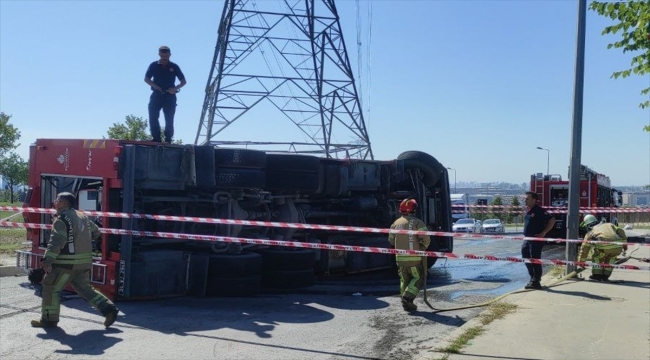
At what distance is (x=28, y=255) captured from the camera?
1026 cm

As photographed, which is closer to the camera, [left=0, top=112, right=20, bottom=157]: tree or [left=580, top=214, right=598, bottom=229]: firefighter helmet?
[left=580, top=214, right=598, bottom=229]: firefighter helmet

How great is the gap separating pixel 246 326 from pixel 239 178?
2.71 m

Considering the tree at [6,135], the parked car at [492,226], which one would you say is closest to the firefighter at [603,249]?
the parked car at [492,226]

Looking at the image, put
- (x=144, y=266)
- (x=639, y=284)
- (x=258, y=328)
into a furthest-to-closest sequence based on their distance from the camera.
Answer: (x=639, y=284) < (x=144, y=266) < (x=258, y=328)

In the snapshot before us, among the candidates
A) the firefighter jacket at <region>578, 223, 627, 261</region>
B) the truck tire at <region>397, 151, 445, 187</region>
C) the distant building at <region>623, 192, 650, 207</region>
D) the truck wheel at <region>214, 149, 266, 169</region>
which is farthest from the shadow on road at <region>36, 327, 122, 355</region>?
the distant building at <region>623, 192, 650, 207</region>

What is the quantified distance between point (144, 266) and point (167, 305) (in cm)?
61

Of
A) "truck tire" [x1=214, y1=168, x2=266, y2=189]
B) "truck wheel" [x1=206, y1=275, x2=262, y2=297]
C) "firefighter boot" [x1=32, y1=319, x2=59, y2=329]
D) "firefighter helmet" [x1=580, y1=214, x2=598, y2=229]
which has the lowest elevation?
"firefighter boot" [x1=32, y1=319, x2=59, y2=329]

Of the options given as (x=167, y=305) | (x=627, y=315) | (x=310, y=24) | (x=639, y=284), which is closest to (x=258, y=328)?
(x=167, y=305)

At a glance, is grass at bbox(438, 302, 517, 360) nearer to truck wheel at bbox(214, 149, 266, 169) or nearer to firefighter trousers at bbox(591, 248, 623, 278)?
firefighter trousers at bbox(591, 248, 623, 278)

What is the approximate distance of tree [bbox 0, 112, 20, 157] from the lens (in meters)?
41.0

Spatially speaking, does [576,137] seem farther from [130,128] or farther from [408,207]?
[130,128]

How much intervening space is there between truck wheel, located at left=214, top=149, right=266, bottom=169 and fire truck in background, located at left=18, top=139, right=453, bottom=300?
14 mm

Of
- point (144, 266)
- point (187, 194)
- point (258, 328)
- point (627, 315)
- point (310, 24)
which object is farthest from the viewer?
point (310, 24)

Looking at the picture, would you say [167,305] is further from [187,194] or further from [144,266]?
[187,194]
